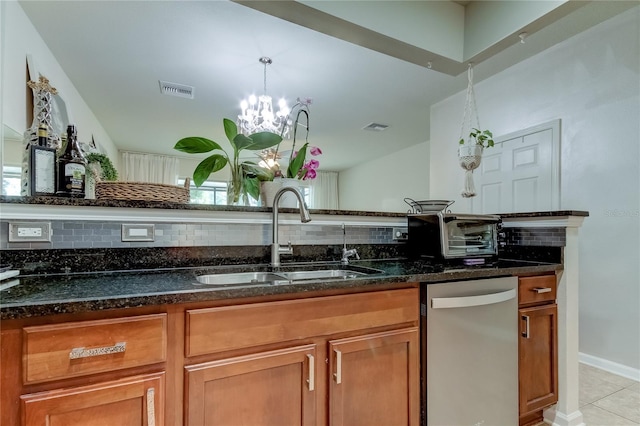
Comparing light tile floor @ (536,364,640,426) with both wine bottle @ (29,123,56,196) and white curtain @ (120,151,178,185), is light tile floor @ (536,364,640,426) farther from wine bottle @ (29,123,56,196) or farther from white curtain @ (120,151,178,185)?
white curtain @ (120,151,178,185)

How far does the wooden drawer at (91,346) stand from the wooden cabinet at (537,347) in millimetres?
1548

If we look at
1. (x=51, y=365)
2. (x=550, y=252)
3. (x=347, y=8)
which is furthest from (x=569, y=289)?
(x=51, y=365)

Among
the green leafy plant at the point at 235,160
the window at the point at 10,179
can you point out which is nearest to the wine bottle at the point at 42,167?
the green leafy plant at the point at 235,160

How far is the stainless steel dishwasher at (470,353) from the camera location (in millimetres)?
1271

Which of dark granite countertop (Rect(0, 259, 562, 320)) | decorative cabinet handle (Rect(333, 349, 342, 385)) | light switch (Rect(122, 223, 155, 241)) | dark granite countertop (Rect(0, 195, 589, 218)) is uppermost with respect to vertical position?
dark granite countertop (Rect(0, 195, 589, 218))

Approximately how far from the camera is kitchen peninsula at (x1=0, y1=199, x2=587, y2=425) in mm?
770

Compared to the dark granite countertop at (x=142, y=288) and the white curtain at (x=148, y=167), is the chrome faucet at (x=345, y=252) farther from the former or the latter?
the white curtain at (x=148, y=167)

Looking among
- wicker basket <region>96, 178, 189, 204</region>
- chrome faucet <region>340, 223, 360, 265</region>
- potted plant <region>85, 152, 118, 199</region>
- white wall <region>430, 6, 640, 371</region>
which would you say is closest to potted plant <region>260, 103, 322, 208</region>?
chrome faucet <region>340, 223, 360, 265</region>

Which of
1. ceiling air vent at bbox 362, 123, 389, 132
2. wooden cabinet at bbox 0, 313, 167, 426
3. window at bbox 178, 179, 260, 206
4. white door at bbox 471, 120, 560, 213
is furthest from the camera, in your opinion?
window at bbox 178, 179, 260, 206

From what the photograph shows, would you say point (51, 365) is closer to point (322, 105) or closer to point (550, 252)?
point (550, 252)

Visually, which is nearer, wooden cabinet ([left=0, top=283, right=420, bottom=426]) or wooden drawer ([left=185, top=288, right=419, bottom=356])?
wooden cabinet ([left=0, top=283, right=420, bottom=426])

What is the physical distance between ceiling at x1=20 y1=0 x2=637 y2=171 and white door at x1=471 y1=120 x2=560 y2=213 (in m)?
0.79

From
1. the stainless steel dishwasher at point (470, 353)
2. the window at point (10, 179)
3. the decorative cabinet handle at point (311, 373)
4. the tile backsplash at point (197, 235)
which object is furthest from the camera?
the window at point (10, 179)

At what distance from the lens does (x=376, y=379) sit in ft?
3.83
